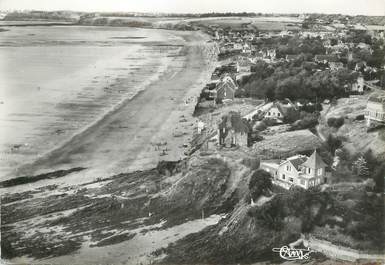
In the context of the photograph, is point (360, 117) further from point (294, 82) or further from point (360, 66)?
point (294, 82)

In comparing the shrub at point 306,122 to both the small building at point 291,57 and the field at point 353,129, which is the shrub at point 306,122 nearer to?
the field at point 353,129


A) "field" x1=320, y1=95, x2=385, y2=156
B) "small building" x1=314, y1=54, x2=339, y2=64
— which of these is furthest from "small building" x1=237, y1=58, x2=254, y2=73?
"field" x1=320, y1=95, x2=385, y2=156

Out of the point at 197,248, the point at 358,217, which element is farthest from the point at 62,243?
the point at 358,217

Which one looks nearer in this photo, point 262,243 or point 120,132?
point 262,243

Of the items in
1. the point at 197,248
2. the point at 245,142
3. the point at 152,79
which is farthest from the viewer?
the point at 152,79

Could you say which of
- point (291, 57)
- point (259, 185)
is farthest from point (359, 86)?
point (259, 185)

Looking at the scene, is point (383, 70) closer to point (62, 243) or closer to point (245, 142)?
point (245, 142)

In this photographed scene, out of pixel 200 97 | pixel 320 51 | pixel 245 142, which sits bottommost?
pixel 245 142
